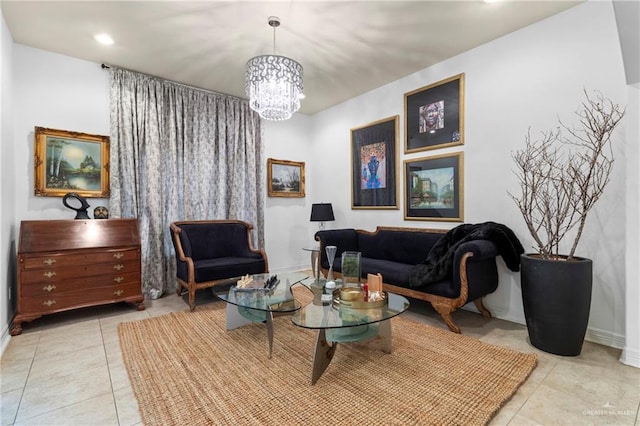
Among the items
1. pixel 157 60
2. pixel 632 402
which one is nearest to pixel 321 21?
pixel 157 60

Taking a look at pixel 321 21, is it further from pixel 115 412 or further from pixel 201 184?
pixel 115 412

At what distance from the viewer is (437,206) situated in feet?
12.1

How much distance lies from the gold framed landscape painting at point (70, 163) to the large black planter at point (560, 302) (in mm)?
4555

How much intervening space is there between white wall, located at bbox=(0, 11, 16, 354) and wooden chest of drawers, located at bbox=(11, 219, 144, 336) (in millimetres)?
122

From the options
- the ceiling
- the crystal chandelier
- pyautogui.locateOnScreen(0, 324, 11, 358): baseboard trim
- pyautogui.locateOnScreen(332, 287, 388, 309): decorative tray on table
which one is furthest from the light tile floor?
the ceiling

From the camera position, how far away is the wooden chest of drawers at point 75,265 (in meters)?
2.78

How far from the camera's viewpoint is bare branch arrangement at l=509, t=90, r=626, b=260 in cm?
243

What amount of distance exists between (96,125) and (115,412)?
334cm

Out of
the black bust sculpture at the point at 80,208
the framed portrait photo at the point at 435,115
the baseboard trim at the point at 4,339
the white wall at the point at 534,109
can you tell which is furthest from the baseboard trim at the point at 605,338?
the black bust sculpture at the point at 80,208

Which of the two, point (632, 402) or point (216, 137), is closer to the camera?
point (632, 402)

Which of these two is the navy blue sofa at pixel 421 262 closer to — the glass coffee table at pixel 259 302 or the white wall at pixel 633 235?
the white wall at pixel 633 235

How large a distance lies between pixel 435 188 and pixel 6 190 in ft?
14.5

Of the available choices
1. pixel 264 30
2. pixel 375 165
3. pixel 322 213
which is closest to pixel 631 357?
pixel 375 165

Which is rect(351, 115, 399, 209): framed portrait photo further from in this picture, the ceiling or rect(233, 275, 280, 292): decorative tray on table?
rect(233, 275, 280, 292): decorative tray on table
